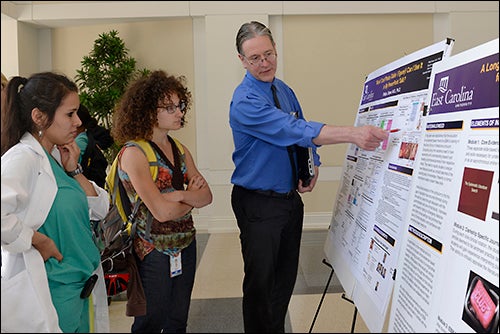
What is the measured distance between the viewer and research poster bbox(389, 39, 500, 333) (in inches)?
33.7

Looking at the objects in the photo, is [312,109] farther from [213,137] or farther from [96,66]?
[96,66]

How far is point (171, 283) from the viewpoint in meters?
1.30

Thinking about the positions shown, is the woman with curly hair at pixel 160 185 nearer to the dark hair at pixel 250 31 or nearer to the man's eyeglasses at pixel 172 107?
the man's eyeglasses at pixel 172 107

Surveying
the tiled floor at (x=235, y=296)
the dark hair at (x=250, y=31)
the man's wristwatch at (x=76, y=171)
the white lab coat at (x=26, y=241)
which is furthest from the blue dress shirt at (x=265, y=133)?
the white lab coat at (x=26, y=241)

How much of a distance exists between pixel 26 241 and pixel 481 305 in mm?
982

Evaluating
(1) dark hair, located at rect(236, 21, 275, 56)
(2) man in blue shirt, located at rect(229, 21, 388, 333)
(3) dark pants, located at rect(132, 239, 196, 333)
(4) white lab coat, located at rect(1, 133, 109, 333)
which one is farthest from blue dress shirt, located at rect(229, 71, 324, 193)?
(4) white lab coat, located at rect(1, 133, 109, 333)

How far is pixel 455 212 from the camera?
945mm

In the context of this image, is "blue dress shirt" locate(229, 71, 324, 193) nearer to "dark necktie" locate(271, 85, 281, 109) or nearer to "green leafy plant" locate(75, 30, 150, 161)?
"dark necktie" locate(271, 85, 281, 109)

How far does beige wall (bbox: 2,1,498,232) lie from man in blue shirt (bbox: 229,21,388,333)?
51mm

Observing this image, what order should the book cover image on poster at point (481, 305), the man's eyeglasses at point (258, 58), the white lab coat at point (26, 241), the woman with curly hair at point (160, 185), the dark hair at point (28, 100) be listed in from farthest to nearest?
1. the man's eyeglasses at point (258, 58)
2. the woman with curly hair at point (160, 185)
3. the dark hair at point (28, 100)
4. the white lab coat at point (26, 241)
5. the book cover image on poster at point (481, 305)

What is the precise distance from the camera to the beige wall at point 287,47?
131cm

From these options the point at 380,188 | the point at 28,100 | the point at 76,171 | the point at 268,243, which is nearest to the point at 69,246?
the point at 76,171

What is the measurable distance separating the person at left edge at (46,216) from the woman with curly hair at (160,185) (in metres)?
0.14

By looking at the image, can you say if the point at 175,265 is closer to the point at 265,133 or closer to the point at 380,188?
the point at 265,133
